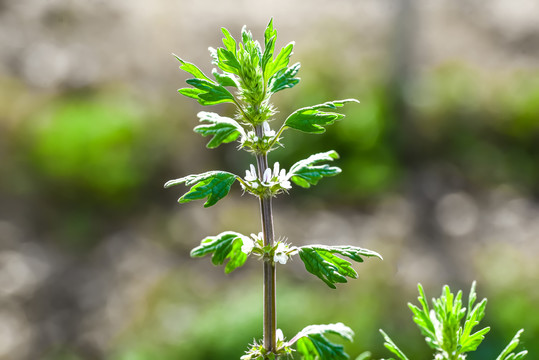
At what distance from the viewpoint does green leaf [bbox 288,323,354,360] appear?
775 mm

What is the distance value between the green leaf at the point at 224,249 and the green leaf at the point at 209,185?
0.06m

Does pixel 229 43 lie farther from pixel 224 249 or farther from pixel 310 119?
pixel 224 249

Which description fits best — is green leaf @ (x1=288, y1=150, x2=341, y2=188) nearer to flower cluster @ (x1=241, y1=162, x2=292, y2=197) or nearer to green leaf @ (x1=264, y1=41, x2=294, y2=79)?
flower cluster @ (x1=241, y1=162, x2=292, y2=197)

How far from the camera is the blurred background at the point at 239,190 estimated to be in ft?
12.6

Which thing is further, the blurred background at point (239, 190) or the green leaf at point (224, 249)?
the blurred background at point (239, 190)

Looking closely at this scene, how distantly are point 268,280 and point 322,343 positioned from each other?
0.12 m

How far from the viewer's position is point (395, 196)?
4.91 metres

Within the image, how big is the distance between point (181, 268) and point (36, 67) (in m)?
3.01

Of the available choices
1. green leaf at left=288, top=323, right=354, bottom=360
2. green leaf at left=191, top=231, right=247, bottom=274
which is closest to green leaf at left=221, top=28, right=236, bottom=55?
green leaf at left=191, top=231, right=247, bottom=274

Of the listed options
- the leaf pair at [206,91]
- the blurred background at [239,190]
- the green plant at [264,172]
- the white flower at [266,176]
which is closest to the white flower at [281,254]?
the green plant at [264,172]

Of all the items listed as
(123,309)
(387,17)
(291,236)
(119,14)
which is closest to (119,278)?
(123,309)

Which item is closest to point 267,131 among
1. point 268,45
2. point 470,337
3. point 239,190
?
point 268,45

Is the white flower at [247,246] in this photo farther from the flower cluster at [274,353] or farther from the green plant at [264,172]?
the flower cluster at [274,353]

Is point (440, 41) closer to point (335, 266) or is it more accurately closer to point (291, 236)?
point (291, 236)
